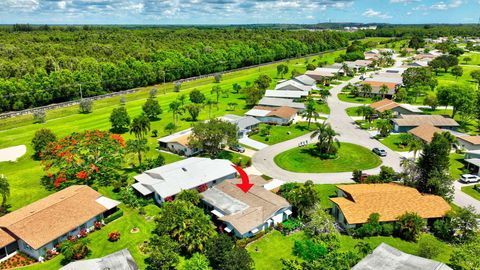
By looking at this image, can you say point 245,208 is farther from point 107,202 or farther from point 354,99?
point 354,99

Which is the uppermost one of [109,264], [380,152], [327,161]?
[380,152]

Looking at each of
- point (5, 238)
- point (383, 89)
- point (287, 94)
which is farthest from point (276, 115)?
point (5, 238)

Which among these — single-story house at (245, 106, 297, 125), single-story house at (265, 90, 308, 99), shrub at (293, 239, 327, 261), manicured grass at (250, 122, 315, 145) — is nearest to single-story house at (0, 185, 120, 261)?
shrub at (293, 239, 327, 261)

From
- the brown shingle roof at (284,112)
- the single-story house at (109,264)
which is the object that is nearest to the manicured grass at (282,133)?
the brown shingle roof at (284,112)

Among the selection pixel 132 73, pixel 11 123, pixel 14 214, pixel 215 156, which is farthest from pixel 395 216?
pixel 132 73

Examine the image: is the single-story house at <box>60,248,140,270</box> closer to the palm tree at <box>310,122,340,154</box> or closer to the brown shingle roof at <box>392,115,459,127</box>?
the palm tree at <box>310,122,340,154</box>

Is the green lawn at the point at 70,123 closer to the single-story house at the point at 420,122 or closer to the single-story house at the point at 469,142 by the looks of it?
the single-story house at the point at 420,122
